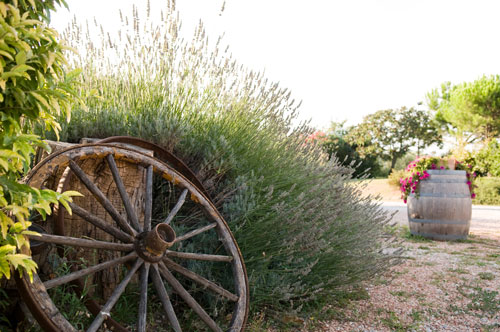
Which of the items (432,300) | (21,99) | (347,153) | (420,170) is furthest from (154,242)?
(347,153)

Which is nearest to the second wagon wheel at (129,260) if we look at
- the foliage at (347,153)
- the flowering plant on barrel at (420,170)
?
the flowering plant on barrel at (420,170)

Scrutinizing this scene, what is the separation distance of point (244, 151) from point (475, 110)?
94.3 feet

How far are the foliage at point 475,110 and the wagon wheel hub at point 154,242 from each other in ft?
93.1

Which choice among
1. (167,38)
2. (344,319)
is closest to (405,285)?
(344,319)

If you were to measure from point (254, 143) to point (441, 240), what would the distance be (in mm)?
4811

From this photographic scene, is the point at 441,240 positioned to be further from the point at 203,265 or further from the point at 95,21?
the point at 95,21

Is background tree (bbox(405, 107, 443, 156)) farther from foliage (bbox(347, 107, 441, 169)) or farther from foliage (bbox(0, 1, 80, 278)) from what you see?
foliage (bbox(0, 1, 80, 278))

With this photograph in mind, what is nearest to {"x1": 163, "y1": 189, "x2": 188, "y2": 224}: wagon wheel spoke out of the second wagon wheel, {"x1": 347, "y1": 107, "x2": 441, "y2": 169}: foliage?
the second wagon wheel

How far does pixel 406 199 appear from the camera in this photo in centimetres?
740

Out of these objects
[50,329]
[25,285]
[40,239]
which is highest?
[40,239]

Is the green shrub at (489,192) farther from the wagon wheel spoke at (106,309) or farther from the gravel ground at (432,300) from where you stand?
the wagon wheel spoke at (106,309)

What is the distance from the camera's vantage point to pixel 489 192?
49.5 ft

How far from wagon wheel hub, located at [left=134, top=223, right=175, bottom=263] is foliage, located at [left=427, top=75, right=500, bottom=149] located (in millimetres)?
28382

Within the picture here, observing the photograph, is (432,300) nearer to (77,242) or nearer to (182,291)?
(182,291)
